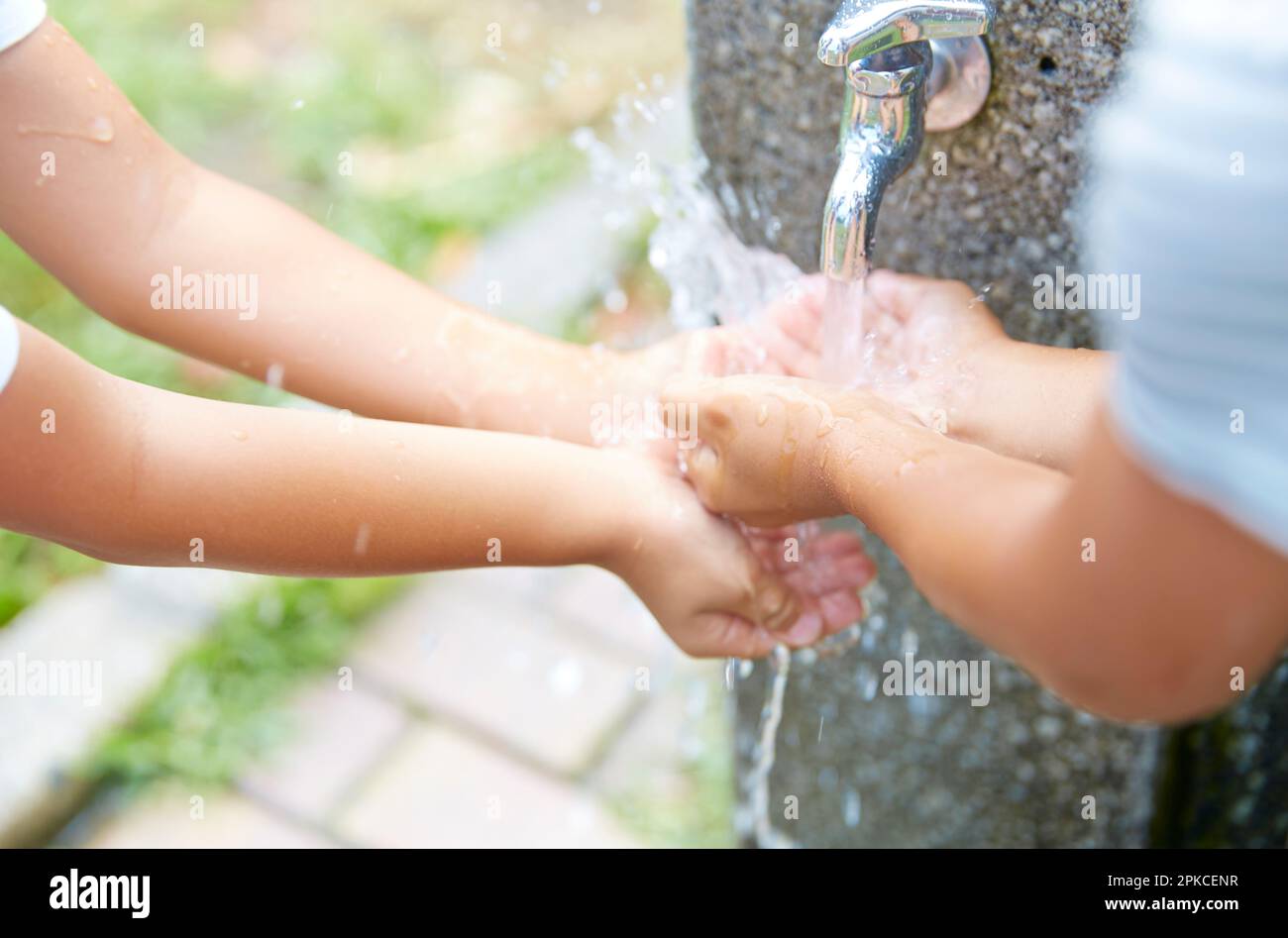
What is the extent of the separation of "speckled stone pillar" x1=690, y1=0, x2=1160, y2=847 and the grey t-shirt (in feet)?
1.21

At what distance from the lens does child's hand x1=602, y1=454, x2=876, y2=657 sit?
1.05m

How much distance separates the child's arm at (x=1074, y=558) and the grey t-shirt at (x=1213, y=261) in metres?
0.03

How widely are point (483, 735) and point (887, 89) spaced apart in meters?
1.08

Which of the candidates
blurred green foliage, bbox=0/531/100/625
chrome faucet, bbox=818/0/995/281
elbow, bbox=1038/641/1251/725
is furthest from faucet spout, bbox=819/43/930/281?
blurred green foliage, bbox=0/531/100/625

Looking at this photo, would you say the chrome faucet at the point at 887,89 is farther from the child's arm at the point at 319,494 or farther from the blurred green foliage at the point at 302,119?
the blurred green foliage at the point at 302,119

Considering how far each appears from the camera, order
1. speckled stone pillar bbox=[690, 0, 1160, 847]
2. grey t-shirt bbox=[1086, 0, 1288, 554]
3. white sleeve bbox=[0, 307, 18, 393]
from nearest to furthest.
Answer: grey t-shirt bbox=[1086, 0, 1288, 554], white sleeve bbox=[0, 307, 18, 393], speckled stone pillar bbox=[690, 0, 1160, 847]

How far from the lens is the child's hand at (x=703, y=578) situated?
3.45ft

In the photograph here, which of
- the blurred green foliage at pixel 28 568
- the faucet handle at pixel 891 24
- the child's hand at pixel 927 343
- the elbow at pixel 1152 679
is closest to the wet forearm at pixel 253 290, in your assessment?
the child's hand at pixel 927 343

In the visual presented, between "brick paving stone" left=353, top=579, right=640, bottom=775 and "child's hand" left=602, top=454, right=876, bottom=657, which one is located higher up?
"child's hand" left=602, top=454, right=876, bottom=657

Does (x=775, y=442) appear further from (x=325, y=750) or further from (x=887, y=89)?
(x=325, y=750)

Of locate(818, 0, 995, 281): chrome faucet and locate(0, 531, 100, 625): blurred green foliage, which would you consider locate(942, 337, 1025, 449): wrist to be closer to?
locate(818, 0, 995, 281): chrome faucet

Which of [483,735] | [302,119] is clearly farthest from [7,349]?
[302,119]
